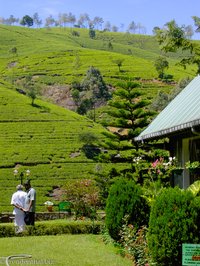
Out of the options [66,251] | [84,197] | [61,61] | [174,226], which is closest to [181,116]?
[66,251]

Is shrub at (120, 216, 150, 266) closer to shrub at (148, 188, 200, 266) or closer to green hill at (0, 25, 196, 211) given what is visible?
shrub at (148, 188, 200, 266)

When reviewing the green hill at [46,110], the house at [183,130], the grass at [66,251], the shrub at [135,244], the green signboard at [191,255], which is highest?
the green hill at [46,110]

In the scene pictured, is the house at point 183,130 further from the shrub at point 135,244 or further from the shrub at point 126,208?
the shrub at point 135,244

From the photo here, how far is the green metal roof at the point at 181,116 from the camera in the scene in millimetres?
12047

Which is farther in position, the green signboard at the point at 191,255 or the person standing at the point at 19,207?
the person standing at the point at 19,207

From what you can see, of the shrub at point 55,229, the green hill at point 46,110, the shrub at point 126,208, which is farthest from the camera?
the green hill at point 46,110

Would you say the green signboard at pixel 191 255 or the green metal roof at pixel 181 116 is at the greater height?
the green metal roof at pixel 181 116

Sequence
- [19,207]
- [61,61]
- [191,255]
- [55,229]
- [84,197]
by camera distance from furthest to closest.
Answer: [61,61]
[84,197]
[55,229]
[19,207]
[191,255]

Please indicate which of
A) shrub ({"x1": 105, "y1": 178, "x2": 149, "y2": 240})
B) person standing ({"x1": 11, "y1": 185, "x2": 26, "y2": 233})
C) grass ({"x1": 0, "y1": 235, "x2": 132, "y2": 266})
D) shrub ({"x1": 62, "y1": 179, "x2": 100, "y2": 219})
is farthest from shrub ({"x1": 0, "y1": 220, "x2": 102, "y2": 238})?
shrub ({"x1": 62, "y1": 179, "x2": 100, "y2": 219})

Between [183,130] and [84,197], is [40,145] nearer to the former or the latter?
[84,197]

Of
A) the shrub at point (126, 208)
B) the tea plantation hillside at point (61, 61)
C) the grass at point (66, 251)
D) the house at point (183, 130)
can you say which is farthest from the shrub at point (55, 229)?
the tea plantation hillside at point (61, 61)

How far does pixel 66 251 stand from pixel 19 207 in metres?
5.02

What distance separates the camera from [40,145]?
205 ft

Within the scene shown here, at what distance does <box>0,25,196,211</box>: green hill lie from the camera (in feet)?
181
